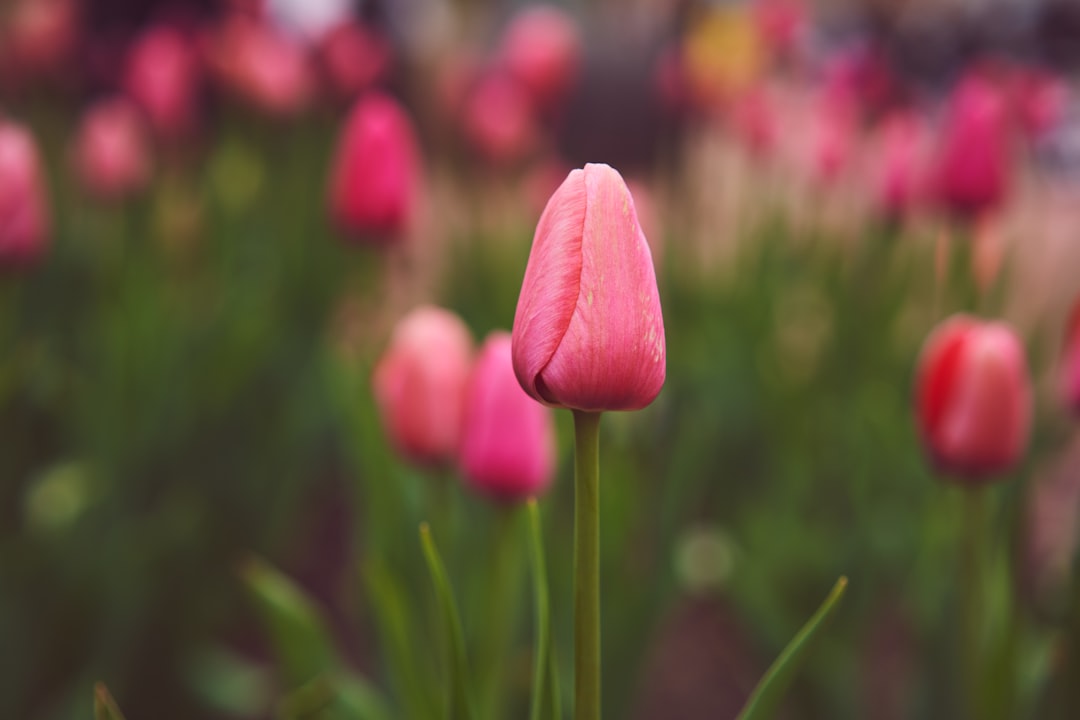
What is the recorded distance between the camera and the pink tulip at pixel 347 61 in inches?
79.4

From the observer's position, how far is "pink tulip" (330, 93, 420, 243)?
39.0 inches

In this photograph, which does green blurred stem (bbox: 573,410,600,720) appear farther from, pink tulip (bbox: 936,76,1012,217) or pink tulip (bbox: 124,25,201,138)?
pink tulip (bbox: 124,25,201,138)

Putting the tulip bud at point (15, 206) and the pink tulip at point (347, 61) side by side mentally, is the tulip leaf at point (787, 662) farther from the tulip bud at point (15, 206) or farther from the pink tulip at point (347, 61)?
the pink tulip at point (347, 61)

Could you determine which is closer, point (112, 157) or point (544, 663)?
point (544, 663)

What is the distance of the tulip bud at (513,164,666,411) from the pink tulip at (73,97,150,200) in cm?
127

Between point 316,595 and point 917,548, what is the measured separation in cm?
77

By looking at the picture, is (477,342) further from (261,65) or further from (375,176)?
(261,65)

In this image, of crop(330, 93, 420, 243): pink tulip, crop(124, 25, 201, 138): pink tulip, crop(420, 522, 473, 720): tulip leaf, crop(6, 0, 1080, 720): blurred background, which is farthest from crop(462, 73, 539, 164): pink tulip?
crop(420, 522, 473, 720): tulip leaf

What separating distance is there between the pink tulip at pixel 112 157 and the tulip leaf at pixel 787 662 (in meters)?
1.32

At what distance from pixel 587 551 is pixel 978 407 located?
0.99 feet

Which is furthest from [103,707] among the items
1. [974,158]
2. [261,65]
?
[261,65]

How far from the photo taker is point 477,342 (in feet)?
4.22

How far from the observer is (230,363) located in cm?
106

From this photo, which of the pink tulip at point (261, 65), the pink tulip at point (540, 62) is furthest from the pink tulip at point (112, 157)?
the pink tulip at point (540, 62)
